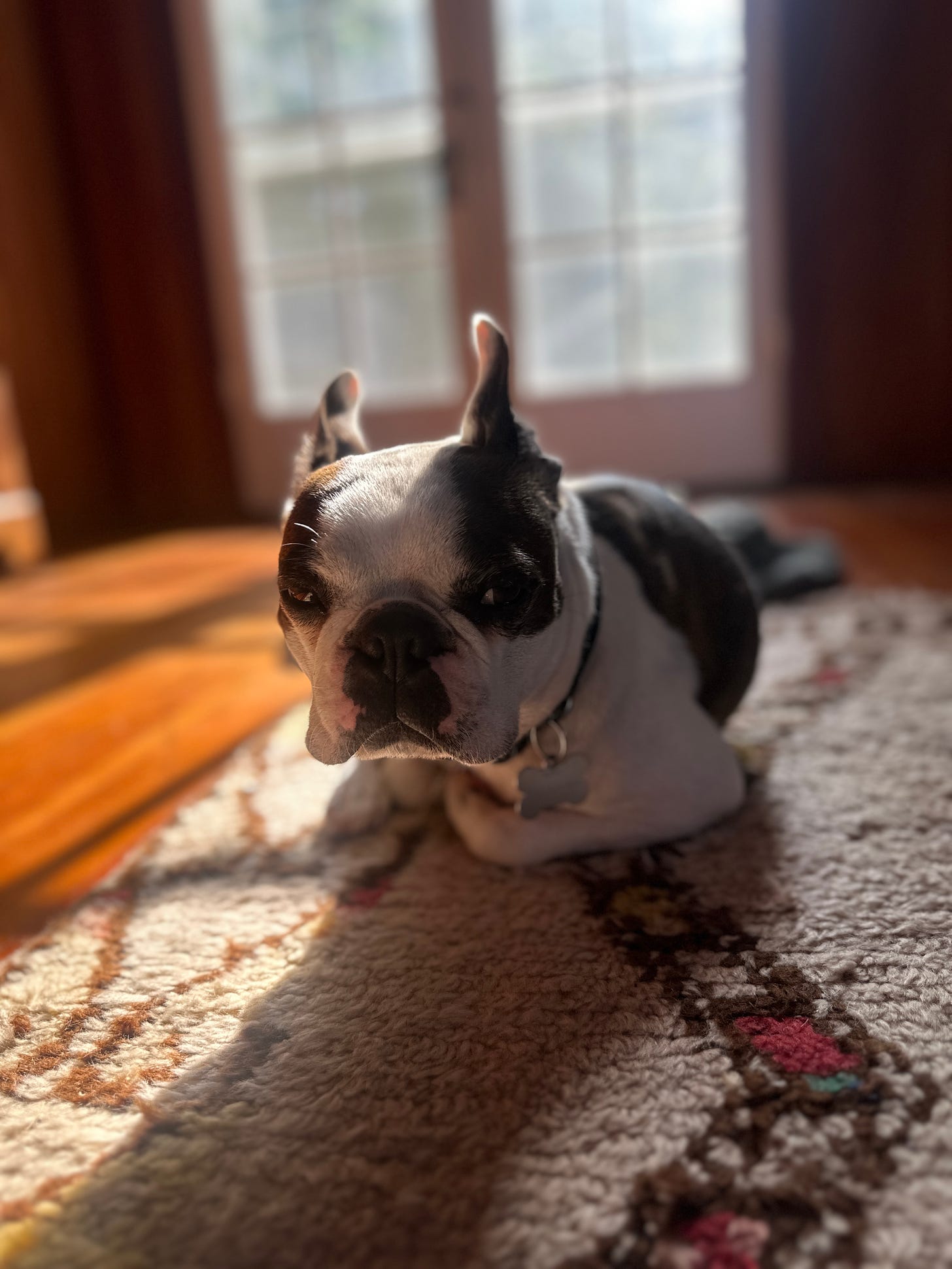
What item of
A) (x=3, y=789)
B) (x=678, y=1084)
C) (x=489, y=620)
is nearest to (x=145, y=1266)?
(x=678, y=1084)

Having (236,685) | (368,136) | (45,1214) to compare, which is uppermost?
(368,136)

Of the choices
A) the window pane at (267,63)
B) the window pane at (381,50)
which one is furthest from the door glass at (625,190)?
the window pane at (267,63)

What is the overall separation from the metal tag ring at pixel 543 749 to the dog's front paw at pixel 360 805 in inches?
12.8

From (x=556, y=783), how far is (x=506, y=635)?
10.0 inches

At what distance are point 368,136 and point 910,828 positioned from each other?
4.17 meters

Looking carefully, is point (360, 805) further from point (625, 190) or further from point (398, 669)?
point (625, 190)

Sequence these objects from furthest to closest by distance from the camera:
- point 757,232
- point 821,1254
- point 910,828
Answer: point 757,232 → point 910,828 → point 821,1254

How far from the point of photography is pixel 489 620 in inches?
45.6

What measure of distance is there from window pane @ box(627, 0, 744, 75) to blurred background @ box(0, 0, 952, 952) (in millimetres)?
15

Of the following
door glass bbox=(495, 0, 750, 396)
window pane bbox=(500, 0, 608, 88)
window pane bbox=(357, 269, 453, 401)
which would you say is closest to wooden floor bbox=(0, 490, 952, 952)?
door glass bbox=(495, 0, 750, 396)

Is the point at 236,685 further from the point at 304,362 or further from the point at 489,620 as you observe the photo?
the point at 304,362

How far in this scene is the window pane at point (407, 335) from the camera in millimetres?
4637

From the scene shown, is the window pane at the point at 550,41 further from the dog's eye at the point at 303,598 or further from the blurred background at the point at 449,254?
the dog's eye at the point at 303,598

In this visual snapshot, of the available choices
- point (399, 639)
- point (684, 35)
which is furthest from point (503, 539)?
point (684, 35)
